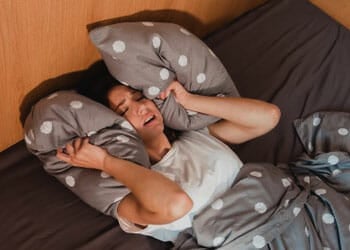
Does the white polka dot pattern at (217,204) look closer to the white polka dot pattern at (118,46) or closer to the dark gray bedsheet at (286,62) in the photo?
the dark gray bedsheet at (286,62)

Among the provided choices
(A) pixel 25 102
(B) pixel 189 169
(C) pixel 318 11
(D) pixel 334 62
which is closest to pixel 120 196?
(B) pixel 189 169

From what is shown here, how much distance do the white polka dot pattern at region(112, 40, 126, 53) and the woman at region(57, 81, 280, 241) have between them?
3.3 inches

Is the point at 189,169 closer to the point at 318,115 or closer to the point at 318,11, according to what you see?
the point at 318,115

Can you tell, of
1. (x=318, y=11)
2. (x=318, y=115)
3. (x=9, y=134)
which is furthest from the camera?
(x=318, y=11)

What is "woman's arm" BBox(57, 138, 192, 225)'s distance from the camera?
983 millimetres

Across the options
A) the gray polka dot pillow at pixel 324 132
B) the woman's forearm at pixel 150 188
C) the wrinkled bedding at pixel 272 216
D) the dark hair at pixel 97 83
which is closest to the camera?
the woman's forearm at pixel 150 188

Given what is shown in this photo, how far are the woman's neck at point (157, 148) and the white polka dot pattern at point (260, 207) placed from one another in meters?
0.22

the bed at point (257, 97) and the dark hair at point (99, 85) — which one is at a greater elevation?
the dark hair at point (99, 85)

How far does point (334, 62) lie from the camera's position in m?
1.57

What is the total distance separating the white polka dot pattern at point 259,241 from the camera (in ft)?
3.54

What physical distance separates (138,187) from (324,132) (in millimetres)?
579

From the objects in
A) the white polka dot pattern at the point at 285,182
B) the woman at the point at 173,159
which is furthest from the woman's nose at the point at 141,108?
the white polka dot pattern at the point at 285,182

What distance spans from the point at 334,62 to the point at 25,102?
35.6 inches

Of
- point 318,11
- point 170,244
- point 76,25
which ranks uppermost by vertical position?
point 76,25
